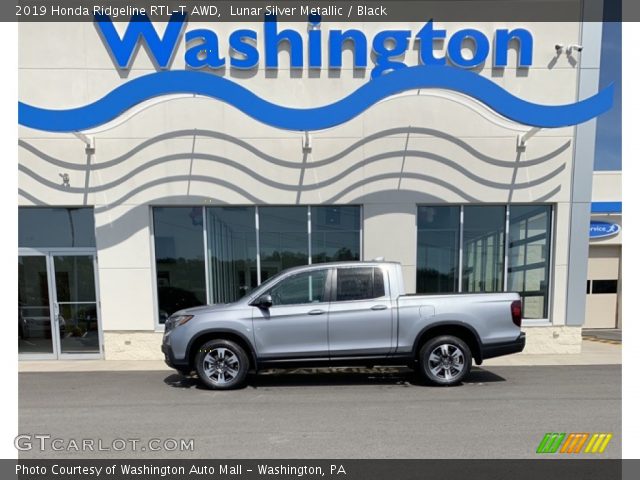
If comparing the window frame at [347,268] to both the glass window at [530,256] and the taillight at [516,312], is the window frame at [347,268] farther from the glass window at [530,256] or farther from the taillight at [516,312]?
the glass window at [530,256]

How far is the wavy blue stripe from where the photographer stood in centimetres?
720

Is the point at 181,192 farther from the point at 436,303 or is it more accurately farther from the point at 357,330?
the point at 436,303

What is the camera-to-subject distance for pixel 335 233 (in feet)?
27.8

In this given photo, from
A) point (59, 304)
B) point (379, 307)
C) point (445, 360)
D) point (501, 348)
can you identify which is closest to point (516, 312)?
point (501, 348)

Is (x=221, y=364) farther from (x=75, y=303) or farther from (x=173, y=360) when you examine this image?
(x=75, y=303)

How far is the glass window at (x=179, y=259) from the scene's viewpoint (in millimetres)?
8438

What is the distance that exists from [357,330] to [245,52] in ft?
21.3

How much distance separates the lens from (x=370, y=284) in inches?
229

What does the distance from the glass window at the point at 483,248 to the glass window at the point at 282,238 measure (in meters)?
3.80

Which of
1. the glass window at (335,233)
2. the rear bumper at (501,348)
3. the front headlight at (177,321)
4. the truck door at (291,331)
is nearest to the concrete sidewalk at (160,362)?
the rear bumper at (501,348)

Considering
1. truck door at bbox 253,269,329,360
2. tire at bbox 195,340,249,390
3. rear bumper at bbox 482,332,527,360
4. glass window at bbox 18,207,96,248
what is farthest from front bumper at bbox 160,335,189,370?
rear bumper at bbox 482,332,527,360

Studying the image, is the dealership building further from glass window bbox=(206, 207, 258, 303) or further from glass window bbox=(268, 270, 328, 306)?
glass window bbox=(268, 270, 328, 306)

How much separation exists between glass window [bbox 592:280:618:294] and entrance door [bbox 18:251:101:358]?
599 inches

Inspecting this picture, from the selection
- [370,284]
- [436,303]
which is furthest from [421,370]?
[370,284]
